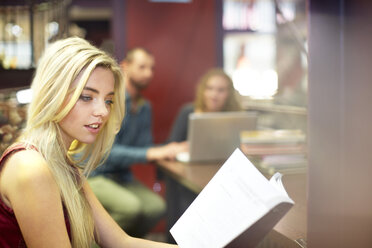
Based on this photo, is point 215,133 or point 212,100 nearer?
point 215,133

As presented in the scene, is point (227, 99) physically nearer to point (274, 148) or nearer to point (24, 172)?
point (274, 148)

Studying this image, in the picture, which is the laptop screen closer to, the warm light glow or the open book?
the open book

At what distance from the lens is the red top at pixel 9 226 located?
1346mm

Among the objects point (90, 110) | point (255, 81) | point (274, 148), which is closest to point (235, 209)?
point (90, 110)

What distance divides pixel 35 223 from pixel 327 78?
0.80 m

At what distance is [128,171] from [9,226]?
2062 millimetres

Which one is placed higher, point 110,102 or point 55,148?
point 110,102

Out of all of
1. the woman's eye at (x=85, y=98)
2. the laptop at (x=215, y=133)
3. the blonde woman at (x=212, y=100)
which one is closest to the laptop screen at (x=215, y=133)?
the laptop at (x=215, y=133)

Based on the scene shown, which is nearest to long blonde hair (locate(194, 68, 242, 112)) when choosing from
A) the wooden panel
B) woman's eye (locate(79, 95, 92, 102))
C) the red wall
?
the red wall

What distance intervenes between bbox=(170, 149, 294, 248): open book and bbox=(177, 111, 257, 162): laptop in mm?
1588

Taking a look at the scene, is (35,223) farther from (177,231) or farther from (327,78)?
(327,78)

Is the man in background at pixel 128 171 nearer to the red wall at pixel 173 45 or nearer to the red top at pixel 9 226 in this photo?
the red wall at pixel 173 45

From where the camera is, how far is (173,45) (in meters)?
4.57

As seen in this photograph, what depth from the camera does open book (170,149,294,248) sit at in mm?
992
